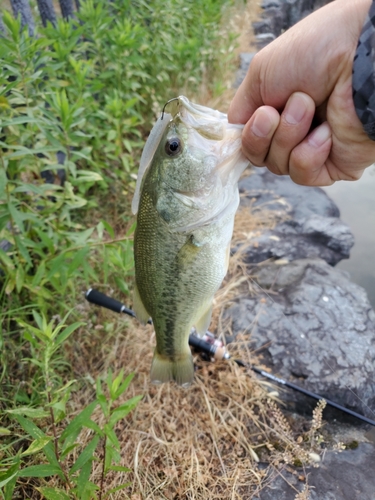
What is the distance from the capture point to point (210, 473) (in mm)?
2332

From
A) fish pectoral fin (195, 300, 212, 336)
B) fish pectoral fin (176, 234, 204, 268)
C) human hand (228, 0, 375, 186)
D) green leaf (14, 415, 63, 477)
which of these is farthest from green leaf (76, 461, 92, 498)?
human hand (228, 0, 375, 186)

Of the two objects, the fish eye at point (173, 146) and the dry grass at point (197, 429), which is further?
the dry grass at point (197, 429)

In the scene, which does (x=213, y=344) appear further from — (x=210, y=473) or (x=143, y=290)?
(x=143, y=290)

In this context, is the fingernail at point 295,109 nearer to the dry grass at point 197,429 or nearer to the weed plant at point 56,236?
the weed plant at point 56,236

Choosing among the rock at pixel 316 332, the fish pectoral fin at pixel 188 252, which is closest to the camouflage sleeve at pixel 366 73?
the fish pectoral fin at pixel 188 252

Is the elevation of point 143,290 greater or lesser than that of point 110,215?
greater

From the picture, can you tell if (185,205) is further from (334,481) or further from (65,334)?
(334,481)

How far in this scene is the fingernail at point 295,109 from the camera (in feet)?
4.49

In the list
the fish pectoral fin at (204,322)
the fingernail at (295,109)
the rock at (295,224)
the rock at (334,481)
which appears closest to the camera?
the fingernail at (295,109)

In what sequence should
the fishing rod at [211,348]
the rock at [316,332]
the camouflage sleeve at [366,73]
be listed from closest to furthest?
the camouflage sleeve at [366,73] < the fishing rod at [211,348] < the rock at [316,332]

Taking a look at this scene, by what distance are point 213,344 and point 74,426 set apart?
1.34m

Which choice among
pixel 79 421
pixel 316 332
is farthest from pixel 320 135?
pixel 316 332

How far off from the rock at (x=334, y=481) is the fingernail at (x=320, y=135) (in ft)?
6.65

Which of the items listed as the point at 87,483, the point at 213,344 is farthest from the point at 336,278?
the point at 87,483
